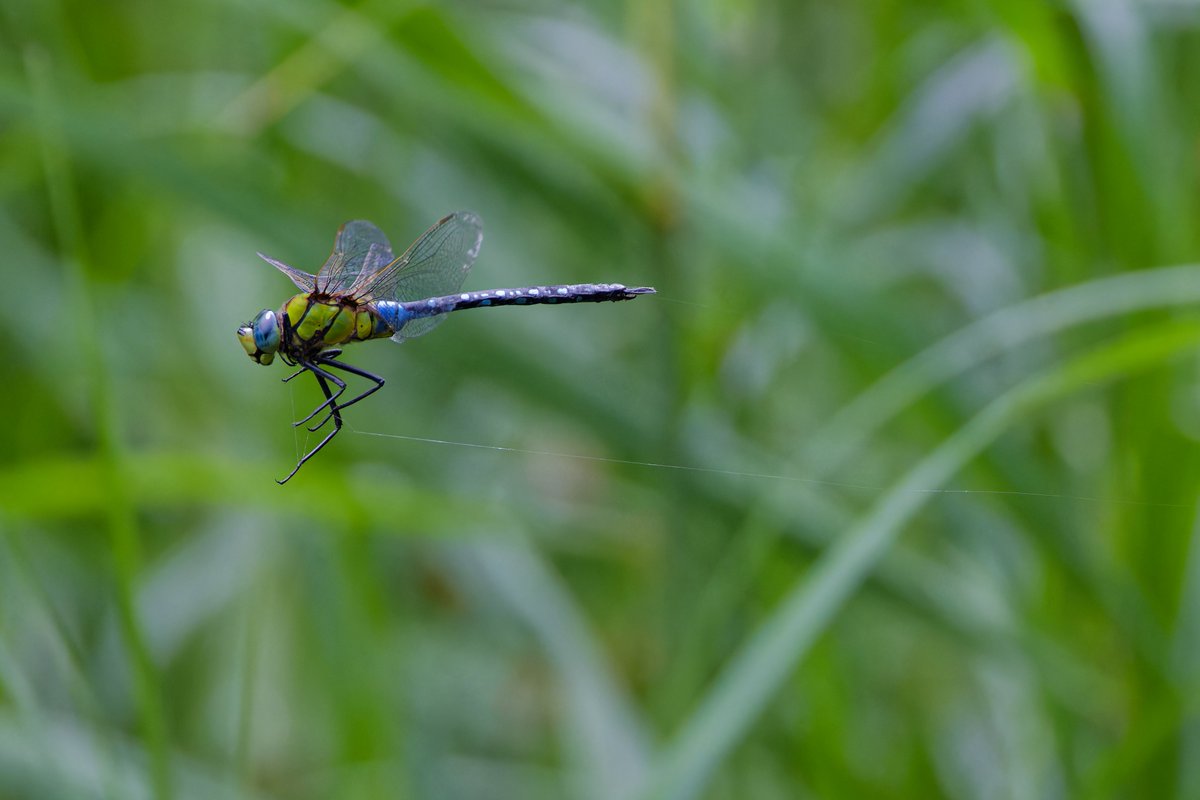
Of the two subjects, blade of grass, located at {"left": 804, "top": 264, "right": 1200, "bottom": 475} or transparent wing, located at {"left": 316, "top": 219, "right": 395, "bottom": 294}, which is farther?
blade of grass, located at {"left": 804, "top": 264, "right": 1200, "bottom": 475}

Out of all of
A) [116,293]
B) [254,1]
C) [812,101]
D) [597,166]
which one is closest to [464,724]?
[116,293]

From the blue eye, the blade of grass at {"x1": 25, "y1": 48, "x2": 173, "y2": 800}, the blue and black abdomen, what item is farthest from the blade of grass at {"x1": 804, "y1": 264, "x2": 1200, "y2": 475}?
the blade of grass at {"x1": 25, "y1": 48, "x2": 173, "y2": 800}

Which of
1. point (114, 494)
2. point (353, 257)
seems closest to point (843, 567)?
point (353, 257)

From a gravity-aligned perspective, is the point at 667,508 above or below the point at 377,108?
below

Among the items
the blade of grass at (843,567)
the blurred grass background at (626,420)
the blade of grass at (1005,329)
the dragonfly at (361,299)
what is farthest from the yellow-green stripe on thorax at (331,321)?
the blade of grass at (1005,329)

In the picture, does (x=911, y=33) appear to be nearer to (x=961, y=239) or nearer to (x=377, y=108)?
(x=961, y=239)

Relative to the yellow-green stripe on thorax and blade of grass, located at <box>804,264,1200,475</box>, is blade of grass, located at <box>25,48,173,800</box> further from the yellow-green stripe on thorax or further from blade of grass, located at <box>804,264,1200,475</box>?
blade of grass, located at <box>804,264,1200,475</box>
